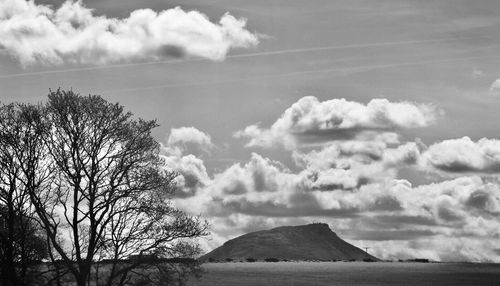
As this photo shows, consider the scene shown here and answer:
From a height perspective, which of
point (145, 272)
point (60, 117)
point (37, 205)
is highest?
point (60, 117)

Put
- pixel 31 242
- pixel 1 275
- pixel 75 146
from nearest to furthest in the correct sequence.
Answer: pixel 75 146 → pixel 1 275 → pixel 31 242

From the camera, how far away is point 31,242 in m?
47.3

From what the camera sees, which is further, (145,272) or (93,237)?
(145,272)

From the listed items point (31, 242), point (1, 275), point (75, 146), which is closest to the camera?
point (75, 146)

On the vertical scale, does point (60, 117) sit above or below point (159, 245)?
above

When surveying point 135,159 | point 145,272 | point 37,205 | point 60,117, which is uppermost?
point 60,117

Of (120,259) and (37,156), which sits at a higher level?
(37,156)

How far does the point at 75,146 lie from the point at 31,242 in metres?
12.7

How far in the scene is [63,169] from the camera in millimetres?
39219

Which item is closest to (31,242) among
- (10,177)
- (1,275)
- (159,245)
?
(1,275)

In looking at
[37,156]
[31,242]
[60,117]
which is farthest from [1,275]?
[60,117]

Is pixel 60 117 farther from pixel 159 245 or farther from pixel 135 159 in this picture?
pixel 159 245

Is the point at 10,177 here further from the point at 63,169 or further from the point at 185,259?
the point at 185,259

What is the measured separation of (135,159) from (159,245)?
5.96m
